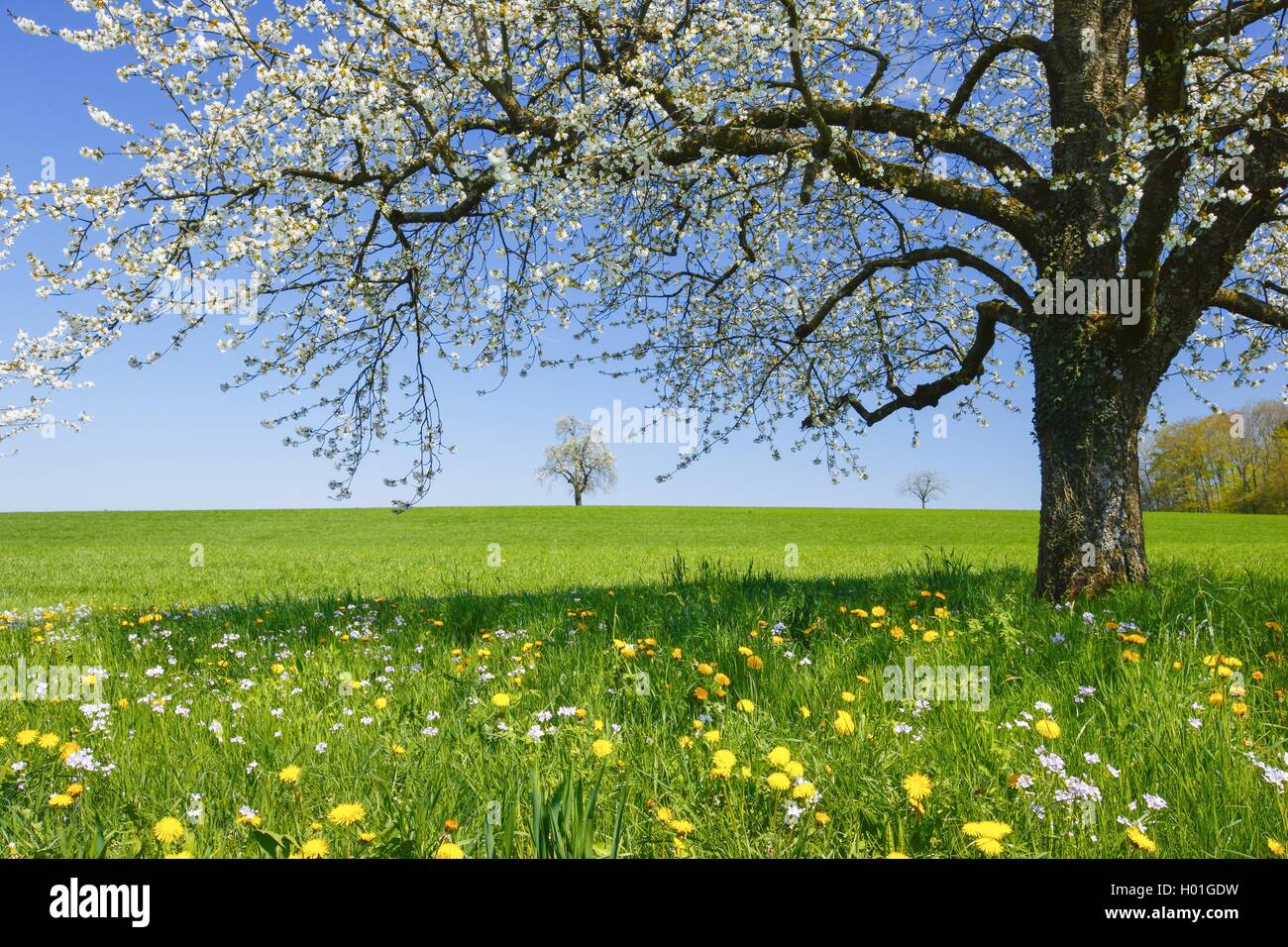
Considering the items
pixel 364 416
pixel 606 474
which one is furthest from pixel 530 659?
pixel 606 474

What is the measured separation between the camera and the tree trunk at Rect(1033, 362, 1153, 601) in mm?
6969

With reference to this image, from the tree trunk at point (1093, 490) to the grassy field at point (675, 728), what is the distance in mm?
446

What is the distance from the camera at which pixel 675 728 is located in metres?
3.68

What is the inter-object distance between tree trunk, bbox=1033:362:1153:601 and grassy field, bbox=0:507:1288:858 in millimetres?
446

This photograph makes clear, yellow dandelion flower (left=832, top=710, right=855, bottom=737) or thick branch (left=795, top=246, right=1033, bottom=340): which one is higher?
thick branch (left=795, top=246, right=1033, bottom=340)

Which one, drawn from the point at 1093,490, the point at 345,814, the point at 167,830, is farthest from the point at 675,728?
the point at 1093,490

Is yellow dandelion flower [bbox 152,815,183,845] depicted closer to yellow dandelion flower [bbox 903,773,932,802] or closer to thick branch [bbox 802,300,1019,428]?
yellow dandelion flower [bbox 903,773,932,802]

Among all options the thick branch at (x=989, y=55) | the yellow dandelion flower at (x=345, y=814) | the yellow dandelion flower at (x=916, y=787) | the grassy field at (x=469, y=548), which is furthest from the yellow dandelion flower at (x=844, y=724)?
the thick branch at (x=989, y=55)

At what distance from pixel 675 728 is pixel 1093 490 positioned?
213 inches

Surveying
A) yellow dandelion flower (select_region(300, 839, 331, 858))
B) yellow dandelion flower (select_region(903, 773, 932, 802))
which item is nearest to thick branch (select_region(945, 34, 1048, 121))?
yellow dandelion flower (select_region(903, 773, 932, 802))

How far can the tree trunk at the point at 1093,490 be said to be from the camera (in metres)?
6.97

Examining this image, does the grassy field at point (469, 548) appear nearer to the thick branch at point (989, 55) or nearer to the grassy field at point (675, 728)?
the grassy field at point (675, 728)

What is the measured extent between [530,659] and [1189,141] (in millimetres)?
6755

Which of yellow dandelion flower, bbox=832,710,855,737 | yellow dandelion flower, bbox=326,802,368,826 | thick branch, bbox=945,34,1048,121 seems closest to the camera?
yellow dandelion flower, bbox=326,802,368,826
